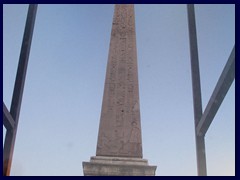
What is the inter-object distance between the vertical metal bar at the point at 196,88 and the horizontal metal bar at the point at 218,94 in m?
0.24

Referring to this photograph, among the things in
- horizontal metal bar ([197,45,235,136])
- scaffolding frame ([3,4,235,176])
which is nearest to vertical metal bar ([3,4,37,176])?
scaffolding frame ([3,4,235,176])

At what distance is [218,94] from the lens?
603 cm

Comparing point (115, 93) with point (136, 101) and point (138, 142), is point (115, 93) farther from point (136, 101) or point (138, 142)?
point (138, 142)

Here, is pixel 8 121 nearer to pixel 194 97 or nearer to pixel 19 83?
pixel 19 83

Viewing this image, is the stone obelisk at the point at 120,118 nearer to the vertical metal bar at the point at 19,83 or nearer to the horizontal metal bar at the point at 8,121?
the horizontal metal bar at the point at 8,121

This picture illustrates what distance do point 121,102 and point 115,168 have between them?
127 cm

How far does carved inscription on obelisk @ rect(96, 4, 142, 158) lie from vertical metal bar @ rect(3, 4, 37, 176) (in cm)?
206

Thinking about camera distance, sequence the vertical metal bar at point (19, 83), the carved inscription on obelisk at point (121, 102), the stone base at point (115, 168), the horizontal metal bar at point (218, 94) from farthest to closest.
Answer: the vertical metal bar at point (19, 83), the carved inscription on obelisk at point (121, 102), the stone base at point (115, 168), the horizontal metal bar at point (218, 94)

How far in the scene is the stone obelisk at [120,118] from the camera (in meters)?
6.00

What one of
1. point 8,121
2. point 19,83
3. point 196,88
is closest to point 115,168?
point 8,121

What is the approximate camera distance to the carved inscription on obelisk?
20.6 feet

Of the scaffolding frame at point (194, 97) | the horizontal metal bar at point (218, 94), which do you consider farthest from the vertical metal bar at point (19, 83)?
the horizontal metal bar at point (218, 94)

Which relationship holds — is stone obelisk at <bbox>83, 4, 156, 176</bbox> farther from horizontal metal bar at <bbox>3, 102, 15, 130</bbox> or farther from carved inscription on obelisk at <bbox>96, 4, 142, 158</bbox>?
horizontal metal bar at <bbox>3, 102, 15, 130</bbox>
